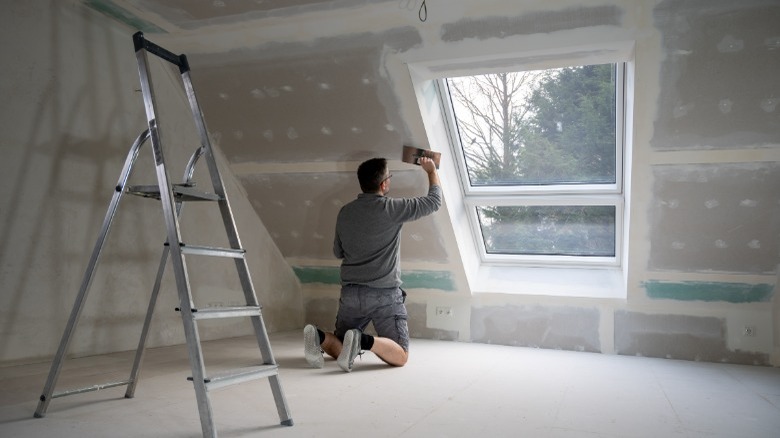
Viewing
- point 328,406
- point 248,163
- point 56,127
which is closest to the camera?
point 328,406

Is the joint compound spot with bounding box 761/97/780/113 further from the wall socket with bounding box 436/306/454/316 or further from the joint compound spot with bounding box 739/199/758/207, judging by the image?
the wall socket with bounding box 436/306/454/316

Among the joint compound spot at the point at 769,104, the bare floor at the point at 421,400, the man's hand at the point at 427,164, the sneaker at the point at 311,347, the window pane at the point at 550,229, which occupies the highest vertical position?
the joint compound spot at the point at 769,104

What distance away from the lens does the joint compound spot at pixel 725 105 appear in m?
2.87

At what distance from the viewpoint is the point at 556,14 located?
109 inches

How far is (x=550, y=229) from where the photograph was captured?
4.25 meters

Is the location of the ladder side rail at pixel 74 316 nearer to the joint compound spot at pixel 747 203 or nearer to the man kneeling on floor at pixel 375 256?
the man kneeling on floor at pixel 375 256

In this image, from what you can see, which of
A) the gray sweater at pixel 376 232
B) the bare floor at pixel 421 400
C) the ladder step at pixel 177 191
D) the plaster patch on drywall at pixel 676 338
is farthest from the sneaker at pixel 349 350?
the plaster patch on drywall at pixel 676 338

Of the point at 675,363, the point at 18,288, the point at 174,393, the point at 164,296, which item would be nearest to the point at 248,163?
the point at 164,296

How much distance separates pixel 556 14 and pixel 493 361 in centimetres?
191

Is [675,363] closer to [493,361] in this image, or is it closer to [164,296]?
[493,361]

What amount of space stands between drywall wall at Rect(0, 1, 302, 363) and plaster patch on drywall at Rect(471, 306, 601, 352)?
2060mm

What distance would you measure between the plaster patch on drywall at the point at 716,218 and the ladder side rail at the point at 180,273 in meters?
2.56

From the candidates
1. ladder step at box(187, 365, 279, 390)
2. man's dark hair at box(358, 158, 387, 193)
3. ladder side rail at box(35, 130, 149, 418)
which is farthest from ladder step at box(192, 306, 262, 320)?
man's dark hair at box(358, 158, 387, 193)

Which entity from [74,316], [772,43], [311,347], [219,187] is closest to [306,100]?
[311,347]
